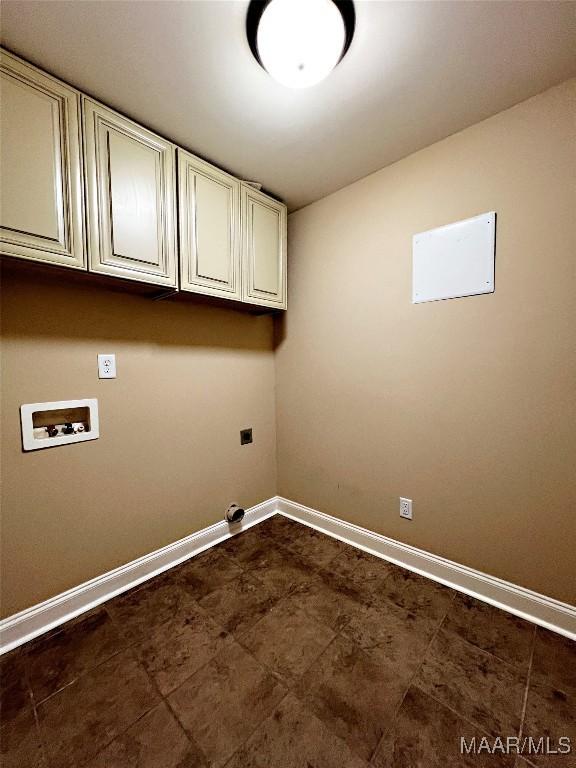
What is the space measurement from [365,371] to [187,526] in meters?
1.56

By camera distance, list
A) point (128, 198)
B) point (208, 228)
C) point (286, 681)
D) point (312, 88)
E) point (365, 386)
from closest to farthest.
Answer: point (286, 681), point (312, 88), point (128, 198), point (208, 228), point (365, 386)

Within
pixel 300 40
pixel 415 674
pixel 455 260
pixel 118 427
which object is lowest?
pixel 415 674

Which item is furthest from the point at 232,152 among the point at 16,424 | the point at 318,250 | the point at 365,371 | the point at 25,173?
the point at 16,424

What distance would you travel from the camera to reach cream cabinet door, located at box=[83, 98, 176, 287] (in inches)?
52.5

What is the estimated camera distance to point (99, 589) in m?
1.58

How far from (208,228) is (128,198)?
43cm

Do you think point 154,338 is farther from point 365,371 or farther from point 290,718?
point 290,718

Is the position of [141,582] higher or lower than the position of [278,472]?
lower

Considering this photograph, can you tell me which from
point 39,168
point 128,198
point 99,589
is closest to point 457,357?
point 128,198

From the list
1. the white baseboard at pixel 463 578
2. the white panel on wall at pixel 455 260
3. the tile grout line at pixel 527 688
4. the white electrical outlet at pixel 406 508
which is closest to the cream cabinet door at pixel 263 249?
the white panel on wall at pixel 455 260

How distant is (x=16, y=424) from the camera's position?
4.44 ft

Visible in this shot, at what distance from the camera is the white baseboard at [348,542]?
136cm

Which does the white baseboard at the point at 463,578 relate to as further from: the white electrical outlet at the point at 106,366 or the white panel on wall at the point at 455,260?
the white electrical outlet at the point at 106,366

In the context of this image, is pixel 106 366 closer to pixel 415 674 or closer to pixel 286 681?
pixel 286 681
